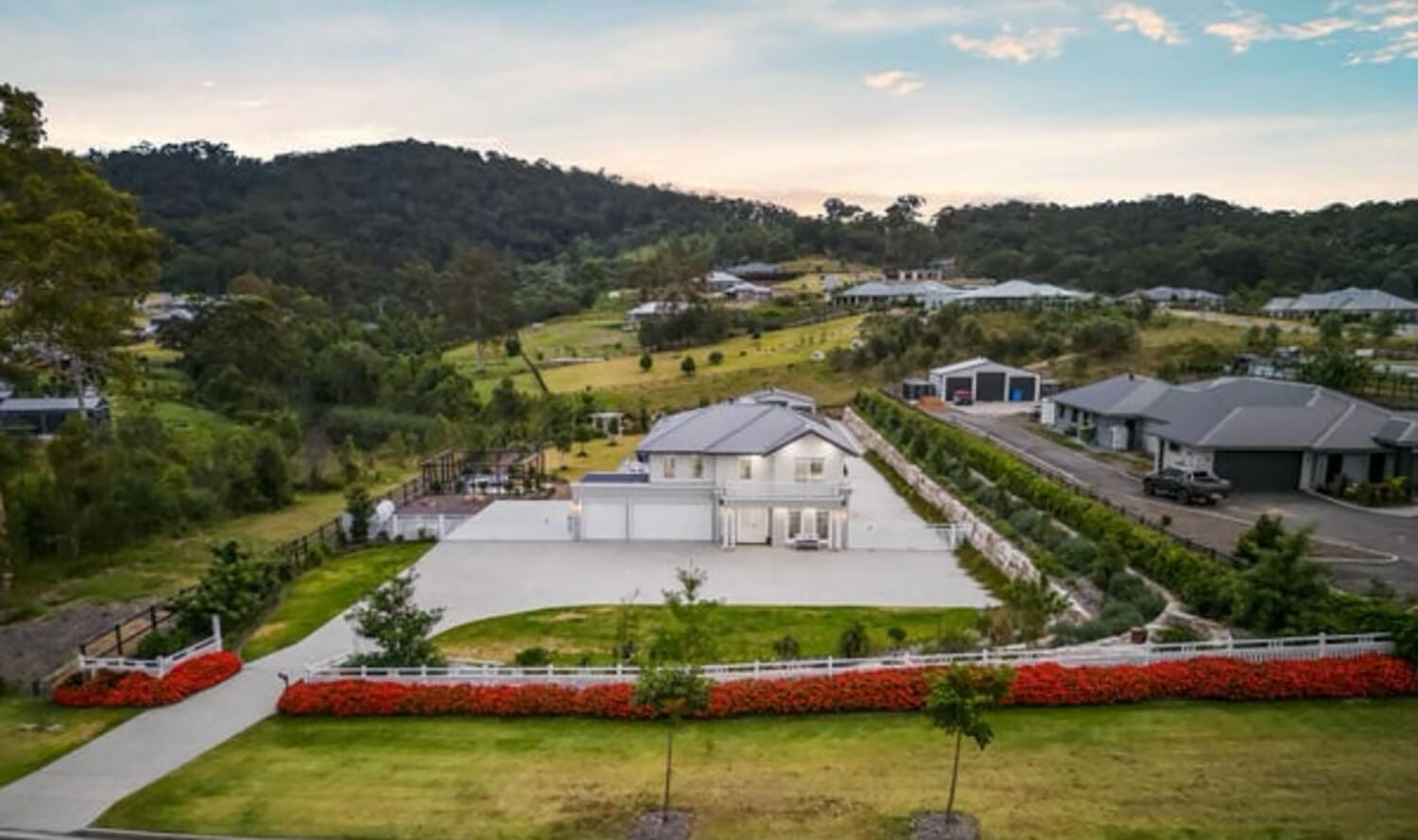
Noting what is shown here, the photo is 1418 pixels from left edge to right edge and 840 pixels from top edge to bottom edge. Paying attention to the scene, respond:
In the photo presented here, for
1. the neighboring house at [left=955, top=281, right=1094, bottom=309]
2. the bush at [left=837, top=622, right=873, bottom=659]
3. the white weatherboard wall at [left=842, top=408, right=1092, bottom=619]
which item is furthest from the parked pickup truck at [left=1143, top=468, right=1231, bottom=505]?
the neighboring house at [left=955, top=281, right=1094, bottom=309]

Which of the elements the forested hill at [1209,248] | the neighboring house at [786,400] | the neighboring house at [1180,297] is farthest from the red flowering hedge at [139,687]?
the forested hill at [1209,248]

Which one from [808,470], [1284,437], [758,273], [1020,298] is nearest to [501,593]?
[808,470]

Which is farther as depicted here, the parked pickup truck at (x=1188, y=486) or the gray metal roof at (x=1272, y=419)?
the gray metal roof at (x=1272, y=419)

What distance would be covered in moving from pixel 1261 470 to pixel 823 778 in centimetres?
2217

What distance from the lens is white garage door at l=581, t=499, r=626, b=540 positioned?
30453 millimetres

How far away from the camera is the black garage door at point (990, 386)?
175 ft

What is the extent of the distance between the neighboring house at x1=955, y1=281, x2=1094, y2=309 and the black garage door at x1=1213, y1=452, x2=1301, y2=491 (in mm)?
42841

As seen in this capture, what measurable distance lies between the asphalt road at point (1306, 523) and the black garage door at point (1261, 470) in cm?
65

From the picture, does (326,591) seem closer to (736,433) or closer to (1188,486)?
(736,433)

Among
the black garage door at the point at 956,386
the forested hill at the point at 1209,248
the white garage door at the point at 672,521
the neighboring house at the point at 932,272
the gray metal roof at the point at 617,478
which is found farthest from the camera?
the neighboring house at the point at 932,272

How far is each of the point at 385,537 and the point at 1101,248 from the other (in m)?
97.9

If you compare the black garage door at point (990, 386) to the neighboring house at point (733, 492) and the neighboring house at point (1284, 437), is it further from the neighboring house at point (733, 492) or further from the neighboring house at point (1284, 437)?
the neighboring house at point (733, 492)

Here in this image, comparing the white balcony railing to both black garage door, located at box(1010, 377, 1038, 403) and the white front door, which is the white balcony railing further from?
black garage door, located at box(1010, 377, 1038, 403)

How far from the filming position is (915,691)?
15867 mm
